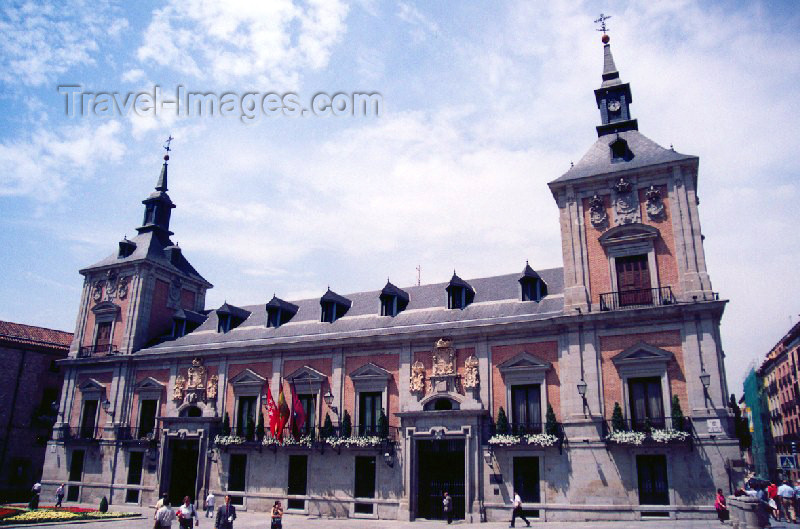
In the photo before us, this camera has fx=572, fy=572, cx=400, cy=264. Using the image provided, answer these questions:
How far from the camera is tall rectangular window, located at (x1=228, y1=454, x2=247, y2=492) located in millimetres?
30391

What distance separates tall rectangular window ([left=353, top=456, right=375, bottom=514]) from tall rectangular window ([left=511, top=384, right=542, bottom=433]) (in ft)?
24.2

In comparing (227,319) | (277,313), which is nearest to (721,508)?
(277,313)

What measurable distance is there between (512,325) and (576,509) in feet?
26.5

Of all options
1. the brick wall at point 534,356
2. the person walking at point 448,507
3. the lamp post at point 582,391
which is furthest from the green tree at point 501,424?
the person walking at point 448,507

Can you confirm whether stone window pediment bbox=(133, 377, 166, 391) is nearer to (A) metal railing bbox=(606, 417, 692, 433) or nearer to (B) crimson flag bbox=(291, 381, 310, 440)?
(B) crimson flag bbox=(291, 381, 310, 440)

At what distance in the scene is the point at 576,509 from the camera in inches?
911

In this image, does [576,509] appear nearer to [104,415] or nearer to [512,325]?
[512,325]

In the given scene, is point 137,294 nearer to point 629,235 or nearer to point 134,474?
point 134,474

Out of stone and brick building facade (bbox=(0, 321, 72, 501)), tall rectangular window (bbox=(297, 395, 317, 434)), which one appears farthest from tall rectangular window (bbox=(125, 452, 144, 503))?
tall rectangular window (bbox=(297, 395, 317, 434))

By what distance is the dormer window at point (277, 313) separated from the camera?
3512 centimetres

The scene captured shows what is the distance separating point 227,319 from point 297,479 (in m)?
12.0

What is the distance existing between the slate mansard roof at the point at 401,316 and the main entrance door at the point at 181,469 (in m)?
5.67

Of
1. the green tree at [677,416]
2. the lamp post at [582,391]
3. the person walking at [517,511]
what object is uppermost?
the lamp post at [582,391]

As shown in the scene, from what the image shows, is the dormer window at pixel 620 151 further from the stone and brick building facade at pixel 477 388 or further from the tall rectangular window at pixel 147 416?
the tall rectangular window at pixel 147 416
